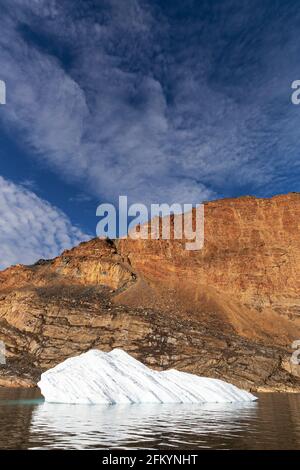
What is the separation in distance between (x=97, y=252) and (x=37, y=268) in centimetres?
2288

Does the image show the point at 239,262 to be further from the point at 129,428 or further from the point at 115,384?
the point at 129,428

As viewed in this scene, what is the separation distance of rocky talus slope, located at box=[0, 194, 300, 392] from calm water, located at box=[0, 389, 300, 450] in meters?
56.6

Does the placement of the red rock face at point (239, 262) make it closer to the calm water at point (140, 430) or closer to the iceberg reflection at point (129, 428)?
the iceberg reflection at point (129, 428)

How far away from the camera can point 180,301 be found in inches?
5034

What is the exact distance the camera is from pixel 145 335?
106 m

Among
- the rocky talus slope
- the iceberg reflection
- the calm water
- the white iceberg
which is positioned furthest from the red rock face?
the calm water

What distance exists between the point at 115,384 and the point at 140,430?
15.7m

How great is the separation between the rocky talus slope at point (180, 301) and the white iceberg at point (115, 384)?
43.7 meters

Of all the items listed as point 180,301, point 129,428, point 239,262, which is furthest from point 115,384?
point 239,262

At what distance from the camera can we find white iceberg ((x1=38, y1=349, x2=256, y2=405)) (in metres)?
37.4

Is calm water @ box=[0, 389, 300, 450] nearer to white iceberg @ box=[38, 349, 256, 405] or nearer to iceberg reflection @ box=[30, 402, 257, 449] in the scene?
iceberg reflection @ box=[30, 402, 257, 449]

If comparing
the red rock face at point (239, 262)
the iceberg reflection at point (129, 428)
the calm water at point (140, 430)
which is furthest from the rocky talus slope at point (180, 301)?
the calm water at point (140, 430)
